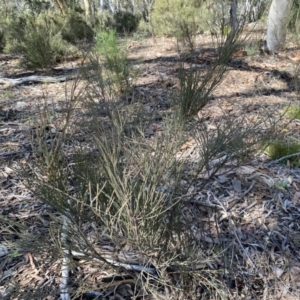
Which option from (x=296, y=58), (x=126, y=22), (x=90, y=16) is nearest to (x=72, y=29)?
(x=90, y=16)

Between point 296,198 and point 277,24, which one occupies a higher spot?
point 277,24

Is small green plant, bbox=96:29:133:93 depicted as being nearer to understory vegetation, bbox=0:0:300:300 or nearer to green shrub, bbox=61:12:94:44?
understory vegetation, bbox=0:0:300:300

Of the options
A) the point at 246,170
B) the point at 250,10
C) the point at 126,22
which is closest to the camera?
the point at 250,10

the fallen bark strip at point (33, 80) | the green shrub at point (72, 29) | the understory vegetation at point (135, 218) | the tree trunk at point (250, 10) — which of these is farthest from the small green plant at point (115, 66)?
the green shrub at point (72, 29)

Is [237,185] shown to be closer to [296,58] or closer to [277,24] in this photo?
[296,58]

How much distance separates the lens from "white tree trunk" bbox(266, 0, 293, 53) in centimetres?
535

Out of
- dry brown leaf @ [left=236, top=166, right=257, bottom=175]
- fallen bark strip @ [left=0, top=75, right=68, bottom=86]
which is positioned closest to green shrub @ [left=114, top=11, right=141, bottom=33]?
fallen bark strip @ [left=0, top=75, right=68, bottom=86]

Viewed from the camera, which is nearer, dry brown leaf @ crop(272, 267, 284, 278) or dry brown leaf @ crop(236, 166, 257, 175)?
dry brown leaf @ crop(272, 267, 284, 278)

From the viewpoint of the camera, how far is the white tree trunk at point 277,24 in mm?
5352

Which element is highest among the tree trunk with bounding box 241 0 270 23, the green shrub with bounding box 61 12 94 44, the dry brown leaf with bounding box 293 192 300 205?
the tree trunk with bounding box 241 0 270 23

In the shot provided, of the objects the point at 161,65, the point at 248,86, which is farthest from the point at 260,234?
the point at 161,65

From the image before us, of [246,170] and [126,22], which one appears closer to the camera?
[246,170]

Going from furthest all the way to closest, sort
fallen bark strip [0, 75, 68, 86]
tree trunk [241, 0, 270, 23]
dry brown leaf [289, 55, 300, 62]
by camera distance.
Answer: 1. dry brown leaf [289, 55, 300, 62]
2. fallen bark strip [0, 75, 68, 86]
3. tree trunk [241, 0, 270, 23]

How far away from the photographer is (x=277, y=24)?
18.2 ft
